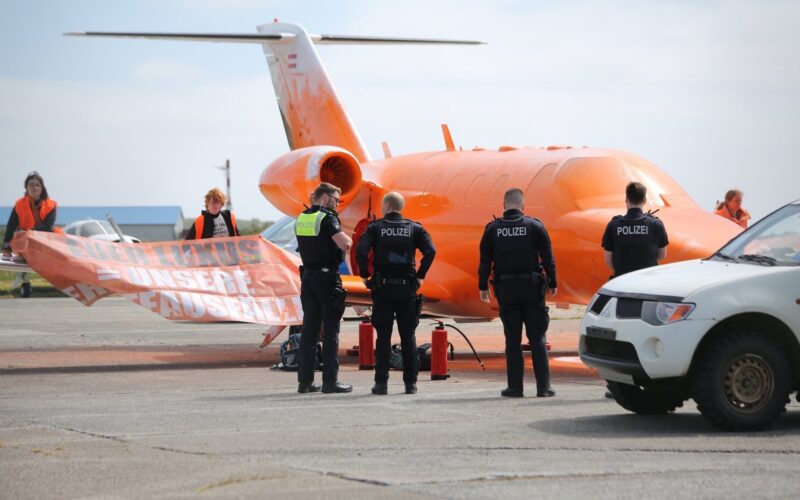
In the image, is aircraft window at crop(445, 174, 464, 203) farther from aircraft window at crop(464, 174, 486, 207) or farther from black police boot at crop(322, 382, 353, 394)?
black police boot at crop(322, 382, 353, 394)

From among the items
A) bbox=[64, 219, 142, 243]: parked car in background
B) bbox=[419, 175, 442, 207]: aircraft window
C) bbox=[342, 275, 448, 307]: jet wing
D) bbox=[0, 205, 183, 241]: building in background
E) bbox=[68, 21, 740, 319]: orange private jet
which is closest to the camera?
bbox=[68, 21, 740, 319]: orange private jet

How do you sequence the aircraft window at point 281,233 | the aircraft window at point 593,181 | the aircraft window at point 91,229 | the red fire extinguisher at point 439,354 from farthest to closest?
the aircraft window at point 91,229 → the aircraft window at point 281,233 → the aircraft window at point 593,181 → the red fire extinguisher at point 439,354

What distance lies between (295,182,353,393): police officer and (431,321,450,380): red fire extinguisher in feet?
4.82

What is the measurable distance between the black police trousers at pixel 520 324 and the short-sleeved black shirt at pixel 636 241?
0.86 m

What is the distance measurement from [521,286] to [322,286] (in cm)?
189

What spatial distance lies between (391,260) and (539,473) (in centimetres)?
513

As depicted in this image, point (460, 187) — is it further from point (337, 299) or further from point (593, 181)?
point (337, 299)

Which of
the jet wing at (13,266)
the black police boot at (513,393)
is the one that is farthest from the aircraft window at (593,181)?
the jet wing at (13,266)

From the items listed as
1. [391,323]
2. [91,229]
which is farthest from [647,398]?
[91,229]

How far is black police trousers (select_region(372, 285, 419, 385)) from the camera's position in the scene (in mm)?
13125

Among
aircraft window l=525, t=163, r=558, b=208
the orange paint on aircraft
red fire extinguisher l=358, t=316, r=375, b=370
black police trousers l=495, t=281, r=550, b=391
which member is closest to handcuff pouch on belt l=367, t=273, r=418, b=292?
black police trousers l=495, t=281, r=550, b=391

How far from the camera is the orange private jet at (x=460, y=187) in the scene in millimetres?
15828

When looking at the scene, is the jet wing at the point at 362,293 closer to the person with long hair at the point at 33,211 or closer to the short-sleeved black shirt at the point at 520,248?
the person with long hair at the point at 33,211

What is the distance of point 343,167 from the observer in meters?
20.3
